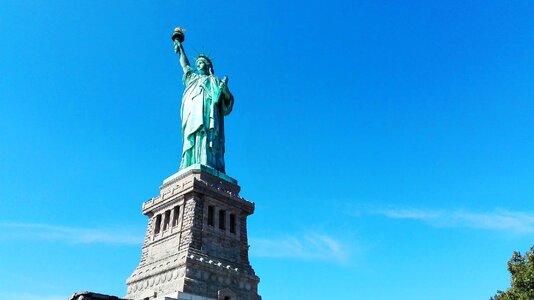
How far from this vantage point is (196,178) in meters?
36.9

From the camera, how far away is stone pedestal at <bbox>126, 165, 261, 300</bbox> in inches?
1297

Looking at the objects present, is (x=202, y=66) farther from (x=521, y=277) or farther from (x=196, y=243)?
(x=521, y=277)

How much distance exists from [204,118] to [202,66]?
21.2 feet

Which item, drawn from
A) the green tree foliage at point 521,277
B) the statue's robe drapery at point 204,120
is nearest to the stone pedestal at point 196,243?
the statue's robe drapery at point 204,120

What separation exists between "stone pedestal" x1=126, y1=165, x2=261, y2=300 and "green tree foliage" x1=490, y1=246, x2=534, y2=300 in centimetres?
1664

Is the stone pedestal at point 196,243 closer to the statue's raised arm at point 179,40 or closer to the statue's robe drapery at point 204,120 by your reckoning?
the statue's robe drapery at point 204,120

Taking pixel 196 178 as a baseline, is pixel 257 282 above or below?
below

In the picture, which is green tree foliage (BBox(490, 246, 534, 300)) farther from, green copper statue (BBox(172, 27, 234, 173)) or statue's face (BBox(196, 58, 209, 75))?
statue's face (BBox(196, 58, 209, 75))

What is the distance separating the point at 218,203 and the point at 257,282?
20.6 ft

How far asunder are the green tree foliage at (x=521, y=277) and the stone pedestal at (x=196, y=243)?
16.6 m

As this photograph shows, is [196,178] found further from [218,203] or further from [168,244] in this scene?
[168,244]

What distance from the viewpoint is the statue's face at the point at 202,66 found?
45.1m

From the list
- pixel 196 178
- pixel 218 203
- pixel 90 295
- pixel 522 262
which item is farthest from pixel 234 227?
pixel 522 262

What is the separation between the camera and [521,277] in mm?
31859
